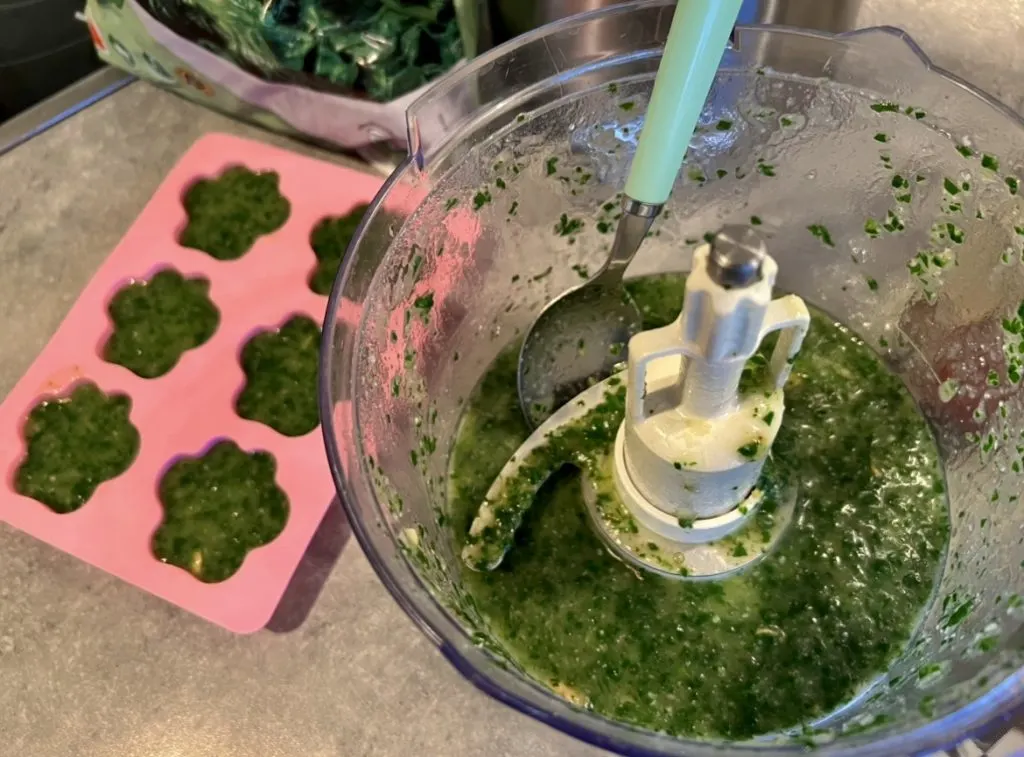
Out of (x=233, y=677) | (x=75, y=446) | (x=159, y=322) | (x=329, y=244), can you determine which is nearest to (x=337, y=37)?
(x=329, y=244)

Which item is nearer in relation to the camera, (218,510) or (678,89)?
(678,89)

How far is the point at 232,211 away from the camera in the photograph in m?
0.92

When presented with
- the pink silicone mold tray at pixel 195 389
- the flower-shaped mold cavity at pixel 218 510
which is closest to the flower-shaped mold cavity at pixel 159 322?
the pink silicone mold tray at pixel 195 389

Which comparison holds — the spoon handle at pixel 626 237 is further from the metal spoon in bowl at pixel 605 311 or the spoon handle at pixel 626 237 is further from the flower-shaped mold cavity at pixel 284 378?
the flower-shaped mold cavity at pixel 284 378

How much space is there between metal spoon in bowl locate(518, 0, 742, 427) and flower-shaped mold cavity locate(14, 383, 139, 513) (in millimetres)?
354

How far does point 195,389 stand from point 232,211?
20 cm

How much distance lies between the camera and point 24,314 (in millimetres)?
905

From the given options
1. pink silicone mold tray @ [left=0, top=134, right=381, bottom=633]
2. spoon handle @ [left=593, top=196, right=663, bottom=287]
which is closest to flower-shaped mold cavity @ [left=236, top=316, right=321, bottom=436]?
pink silicone mold tray @ [left=0, top=134, right=381, bottom=633]

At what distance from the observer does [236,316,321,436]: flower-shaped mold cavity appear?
827 mm

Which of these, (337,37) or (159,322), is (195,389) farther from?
(337,37)

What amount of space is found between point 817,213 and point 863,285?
8 cm

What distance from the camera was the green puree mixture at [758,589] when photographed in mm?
685

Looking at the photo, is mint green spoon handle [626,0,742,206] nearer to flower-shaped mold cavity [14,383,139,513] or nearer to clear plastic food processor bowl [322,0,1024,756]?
clear plastic food processor bowl [322,0,1024,756]

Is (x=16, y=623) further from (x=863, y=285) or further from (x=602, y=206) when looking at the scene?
(x=863, y=285)
